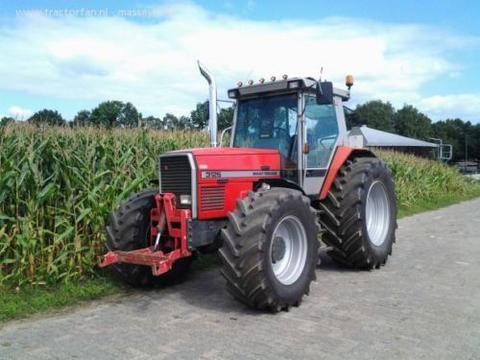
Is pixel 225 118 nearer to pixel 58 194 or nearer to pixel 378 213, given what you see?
pixel 378 213

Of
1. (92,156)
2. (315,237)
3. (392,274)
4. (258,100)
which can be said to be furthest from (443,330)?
(92,156)

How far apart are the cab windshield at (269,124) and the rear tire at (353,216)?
2.87 ft

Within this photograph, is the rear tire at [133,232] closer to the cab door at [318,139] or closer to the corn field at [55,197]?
the corn field at [55,197]

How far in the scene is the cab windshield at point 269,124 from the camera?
21.6 feet

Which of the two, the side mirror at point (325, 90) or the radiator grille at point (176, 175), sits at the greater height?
the side mirror at point (325, 90)

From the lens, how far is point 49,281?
623 cm

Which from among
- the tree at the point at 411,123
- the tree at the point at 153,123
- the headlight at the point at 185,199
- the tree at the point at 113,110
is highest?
the tree at the point at 411,123

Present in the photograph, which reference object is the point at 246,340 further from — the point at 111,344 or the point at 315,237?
the point at 315,237

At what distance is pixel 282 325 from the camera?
4.91m

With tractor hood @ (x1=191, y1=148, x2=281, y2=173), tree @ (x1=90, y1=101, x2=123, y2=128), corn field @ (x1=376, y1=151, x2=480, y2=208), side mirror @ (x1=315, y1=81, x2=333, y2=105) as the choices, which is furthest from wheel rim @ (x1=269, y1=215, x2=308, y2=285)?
corn field @ (x1=376, y1=151, x2=480, y2=208)

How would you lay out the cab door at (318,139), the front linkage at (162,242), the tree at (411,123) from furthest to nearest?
1. the tree at (411,123)
2. the cab door at (318,139)
3. the front linkage at (162,242)

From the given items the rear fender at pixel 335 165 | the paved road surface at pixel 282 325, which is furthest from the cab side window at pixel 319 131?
the paved road surface at pixel 282 325

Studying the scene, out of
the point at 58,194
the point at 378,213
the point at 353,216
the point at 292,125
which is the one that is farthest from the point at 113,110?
the point at 353,216

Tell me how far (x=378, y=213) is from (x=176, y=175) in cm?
345
